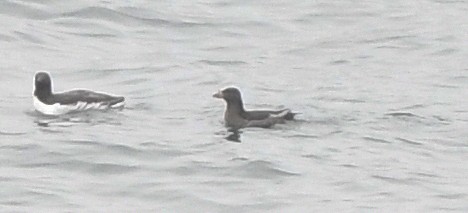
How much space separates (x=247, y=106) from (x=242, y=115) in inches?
59.3

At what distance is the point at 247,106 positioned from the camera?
23625 millimetres

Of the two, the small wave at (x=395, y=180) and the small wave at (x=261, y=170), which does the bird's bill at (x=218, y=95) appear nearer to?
the small wave at (x=261, y=170)

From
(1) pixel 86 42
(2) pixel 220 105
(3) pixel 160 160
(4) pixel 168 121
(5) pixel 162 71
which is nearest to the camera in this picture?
(3) pixel 160 160

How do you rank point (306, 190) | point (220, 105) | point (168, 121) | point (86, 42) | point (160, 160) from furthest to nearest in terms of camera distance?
point (86, 42), point (220, 105), point (168, 121), point (160, 160), point (306, 190)

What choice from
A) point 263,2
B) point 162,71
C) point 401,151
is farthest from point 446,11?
point 401,151

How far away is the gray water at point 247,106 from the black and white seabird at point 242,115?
5.5 inches

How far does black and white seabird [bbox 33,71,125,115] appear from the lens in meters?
22.5

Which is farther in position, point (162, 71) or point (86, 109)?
point (162, 71)

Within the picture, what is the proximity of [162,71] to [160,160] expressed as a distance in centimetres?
598

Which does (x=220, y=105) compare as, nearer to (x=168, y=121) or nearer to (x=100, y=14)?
(x=168, y=121)

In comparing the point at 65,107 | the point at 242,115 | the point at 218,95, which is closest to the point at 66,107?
the point at 65,107

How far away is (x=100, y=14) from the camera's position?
31062 mm

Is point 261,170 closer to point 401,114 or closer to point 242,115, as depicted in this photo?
point 242,115

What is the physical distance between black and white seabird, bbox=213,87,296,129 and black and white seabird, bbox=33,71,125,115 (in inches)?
49.4
